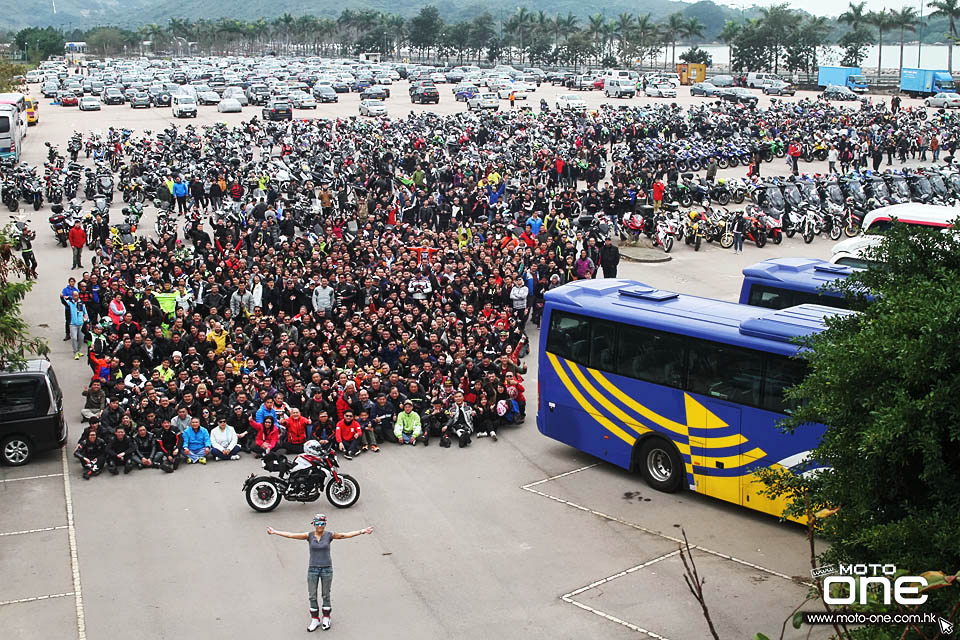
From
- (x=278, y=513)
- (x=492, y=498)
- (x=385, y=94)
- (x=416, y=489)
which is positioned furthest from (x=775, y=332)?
(x=385, y=94)

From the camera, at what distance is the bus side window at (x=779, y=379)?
1332 centimetres

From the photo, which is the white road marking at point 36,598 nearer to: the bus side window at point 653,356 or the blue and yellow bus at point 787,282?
the bus side window at point 653,356

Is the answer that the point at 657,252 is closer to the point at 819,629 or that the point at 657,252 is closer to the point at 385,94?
the point at 819,629

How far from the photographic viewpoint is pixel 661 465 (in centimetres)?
1533

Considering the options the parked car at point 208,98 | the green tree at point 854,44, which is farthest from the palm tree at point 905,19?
the parked car at point 208,98

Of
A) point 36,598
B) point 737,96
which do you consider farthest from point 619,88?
point 36,598

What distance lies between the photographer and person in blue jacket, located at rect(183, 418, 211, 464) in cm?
1653

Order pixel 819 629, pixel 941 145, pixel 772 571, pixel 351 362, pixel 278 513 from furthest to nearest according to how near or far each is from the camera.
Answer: pixel 941 145 < pixel 351 362 < pixel 278 513 < pixel 772 571 < pixel 819 629

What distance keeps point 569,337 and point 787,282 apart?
12.4 feet

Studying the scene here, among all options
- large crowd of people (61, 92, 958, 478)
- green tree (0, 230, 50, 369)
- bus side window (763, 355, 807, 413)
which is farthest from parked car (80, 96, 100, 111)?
bus side window (763, 355, 807, 413)

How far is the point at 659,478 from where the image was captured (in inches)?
605

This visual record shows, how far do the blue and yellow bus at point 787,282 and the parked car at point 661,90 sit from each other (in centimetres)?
7078

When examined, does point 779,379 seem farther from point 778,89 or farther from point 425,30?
point 425,30

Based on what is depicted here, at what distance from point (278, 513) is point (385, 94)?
225ft
